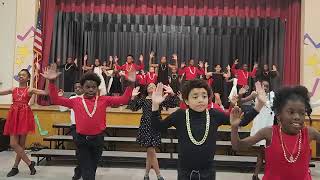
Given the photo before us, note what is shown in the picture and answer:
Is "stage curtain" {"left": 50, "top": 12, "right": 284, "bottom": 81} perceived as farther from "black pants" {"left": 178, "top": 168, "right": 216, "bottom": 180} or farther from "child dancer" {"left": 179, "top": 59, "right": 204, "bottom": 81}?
"black pants" {"left": 178, "top": 168, "right": 216, "bottom": 180}

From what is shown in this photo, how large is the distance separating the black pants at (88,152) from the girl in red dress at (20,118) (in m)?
1.85

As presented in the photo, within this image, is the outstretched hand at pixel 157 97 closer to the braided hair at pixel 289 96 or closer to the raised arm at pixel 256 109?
the raised arm at pixel 256 109

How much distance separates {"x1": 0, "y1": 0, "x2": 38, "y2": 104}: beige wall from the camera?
398 inches

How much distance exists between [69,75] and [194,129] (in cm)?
924

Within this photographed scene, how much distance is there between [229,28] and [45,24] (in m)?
5.84

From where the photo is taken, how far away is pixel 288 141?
8.43 ft

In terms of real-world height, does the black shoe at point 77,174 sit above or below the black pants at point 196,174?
below

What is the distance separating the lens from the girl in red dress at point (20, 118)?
19.3 ft

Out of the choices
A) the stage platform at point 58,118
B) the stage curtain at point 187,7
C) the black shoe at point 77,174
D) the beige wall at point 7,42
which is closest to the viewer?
the black shoe at point 77,174

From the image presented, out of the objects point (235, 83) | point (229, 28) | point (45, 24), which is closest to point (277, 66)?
point (235, 83)

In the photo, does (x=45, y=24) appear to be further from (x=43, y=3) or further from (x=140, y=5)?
(x=140, y=5)

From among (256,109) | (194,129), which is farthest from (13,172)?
(256,109)

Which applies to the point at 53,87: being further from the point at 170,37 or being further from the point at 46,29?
the point at 170,37

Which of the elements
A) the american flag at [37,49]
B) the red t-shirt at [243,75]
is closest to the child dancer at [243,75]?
the red t-shirt at [243,75]
